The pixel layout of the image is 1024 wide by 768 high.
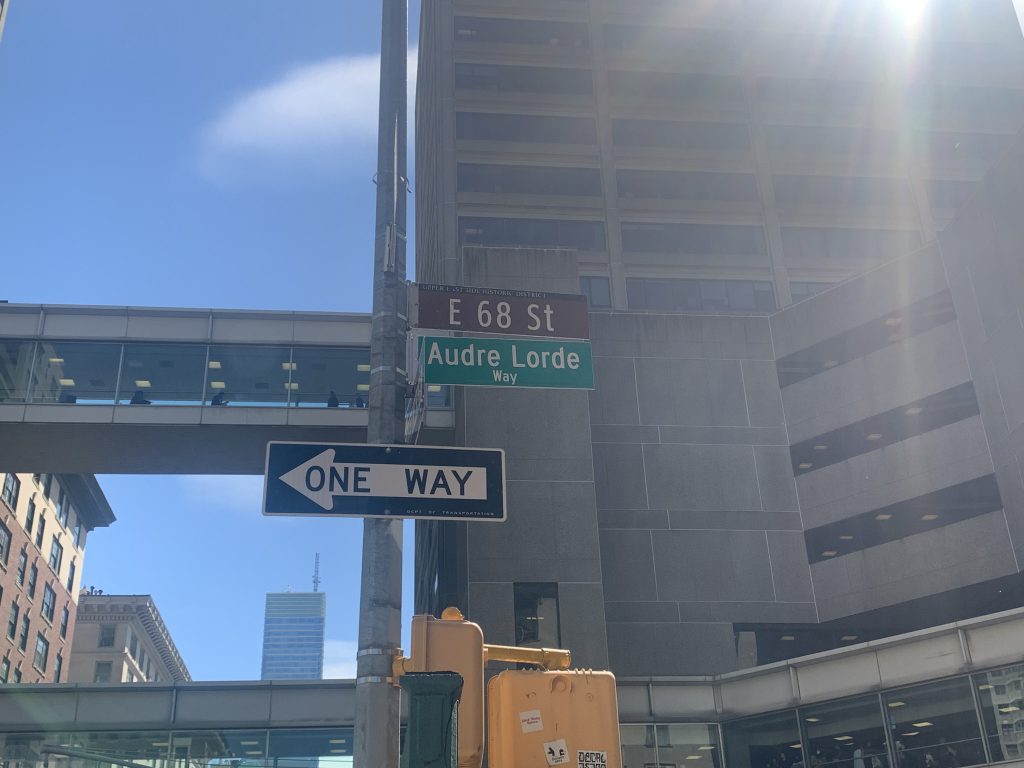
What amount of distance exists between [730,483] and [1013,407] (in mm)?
8500

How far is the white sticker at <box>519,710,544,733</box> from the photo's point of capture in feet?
19.4

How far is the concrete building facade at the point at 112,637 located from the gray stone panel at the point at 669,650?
86090 mm

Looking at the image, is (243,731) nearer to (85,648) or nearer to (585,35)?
(585,35)

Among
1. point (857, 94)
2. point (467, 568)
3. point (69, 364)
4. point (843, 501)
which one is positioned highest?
point (857, 94)

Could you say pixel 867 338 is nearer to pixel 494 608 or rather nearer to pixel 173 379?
pixel 494 608

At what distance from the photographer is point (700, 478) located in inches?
1267

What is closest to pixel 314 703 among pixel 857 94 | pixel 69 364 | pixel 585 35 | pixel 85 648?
pixel 69 364

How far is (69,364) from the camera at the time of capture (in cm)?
3167

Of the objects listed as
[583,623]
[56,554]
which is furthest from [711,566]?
[56,554]

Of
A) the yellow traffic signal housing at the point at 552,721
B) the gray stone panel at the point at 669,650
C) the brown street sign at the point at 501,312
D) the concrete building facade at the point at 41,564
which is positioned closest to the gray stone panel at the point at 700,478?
the gray stone panel at the point at 669,650

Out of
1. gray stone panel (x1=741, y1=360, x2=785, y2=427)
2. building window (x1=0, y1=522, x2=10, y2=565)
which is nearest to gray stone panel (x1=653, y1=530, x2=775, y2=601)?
gray stone panel (x1=741, y1=360, x2=785, y2=427)

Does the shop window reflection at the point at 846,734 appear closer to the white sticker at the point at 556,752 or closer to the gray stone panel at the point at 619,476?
the gray stone panel at the point at 619,476

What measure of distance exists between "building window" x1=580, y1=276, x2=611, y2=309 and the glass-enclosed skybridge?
2156 centimetres

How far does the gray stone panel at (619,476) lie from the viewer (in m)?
31.4
